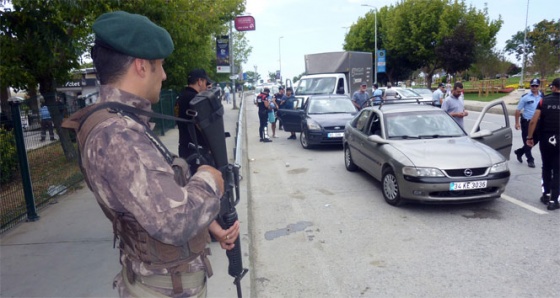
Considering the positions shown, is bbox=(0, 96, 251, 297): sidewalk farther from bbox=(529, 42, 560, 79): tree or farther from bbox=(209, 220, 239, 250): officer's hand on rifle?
bbox=(529, 42, 560, 79): tree

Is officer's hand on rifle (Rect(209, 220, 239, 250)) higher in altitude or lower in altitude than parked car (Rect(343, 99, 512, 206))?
higher

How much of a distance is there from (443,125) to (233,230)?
19.2 ft

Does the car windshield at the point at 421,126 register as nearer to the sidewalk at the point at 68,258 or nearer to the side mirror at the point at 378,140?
the side mirror at the point at 378,140

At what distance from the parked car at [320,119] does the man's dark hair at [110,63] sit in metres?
9.66

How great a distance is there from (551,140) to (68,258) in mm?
6103

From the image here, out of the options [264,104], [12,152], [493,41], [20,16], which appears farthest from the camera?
[493,41]

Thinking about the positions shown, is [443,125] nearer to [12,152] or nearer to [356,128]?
[356,128]

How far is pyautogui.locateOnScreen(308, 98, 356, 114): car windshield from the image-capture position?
12117 millimetres

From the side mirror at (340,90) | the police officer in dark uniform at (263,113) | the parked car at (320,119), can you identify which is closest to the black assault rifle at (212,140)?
the parked car at (320,119)

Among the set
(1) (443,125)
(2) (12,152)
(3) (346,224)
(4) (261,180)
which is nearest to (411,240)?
(3) (346,224)

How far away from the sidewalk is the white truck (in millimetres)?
12295

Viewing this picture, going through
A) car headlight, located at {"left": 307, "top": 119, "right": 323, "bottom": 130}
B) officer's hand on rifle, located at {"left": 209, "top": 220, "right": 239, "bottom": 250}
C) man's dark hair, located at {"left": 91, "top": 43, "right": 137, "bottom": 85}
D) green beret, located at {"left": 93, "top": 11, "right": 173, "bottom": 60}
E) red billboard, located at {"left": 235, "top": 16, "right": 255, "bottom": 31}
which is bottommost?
car headlight, located at {"left": 307, "top": 119, "right": 323, "bottom": 130}

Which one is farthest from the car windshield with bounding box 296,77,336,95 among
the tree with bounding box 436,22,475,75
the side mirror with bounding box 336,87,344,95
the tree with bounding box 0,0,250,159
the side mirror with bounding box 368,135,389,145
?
the tree with bounding box 436,22,475,75

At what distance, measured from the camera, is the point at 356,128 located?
8227 millimetres
